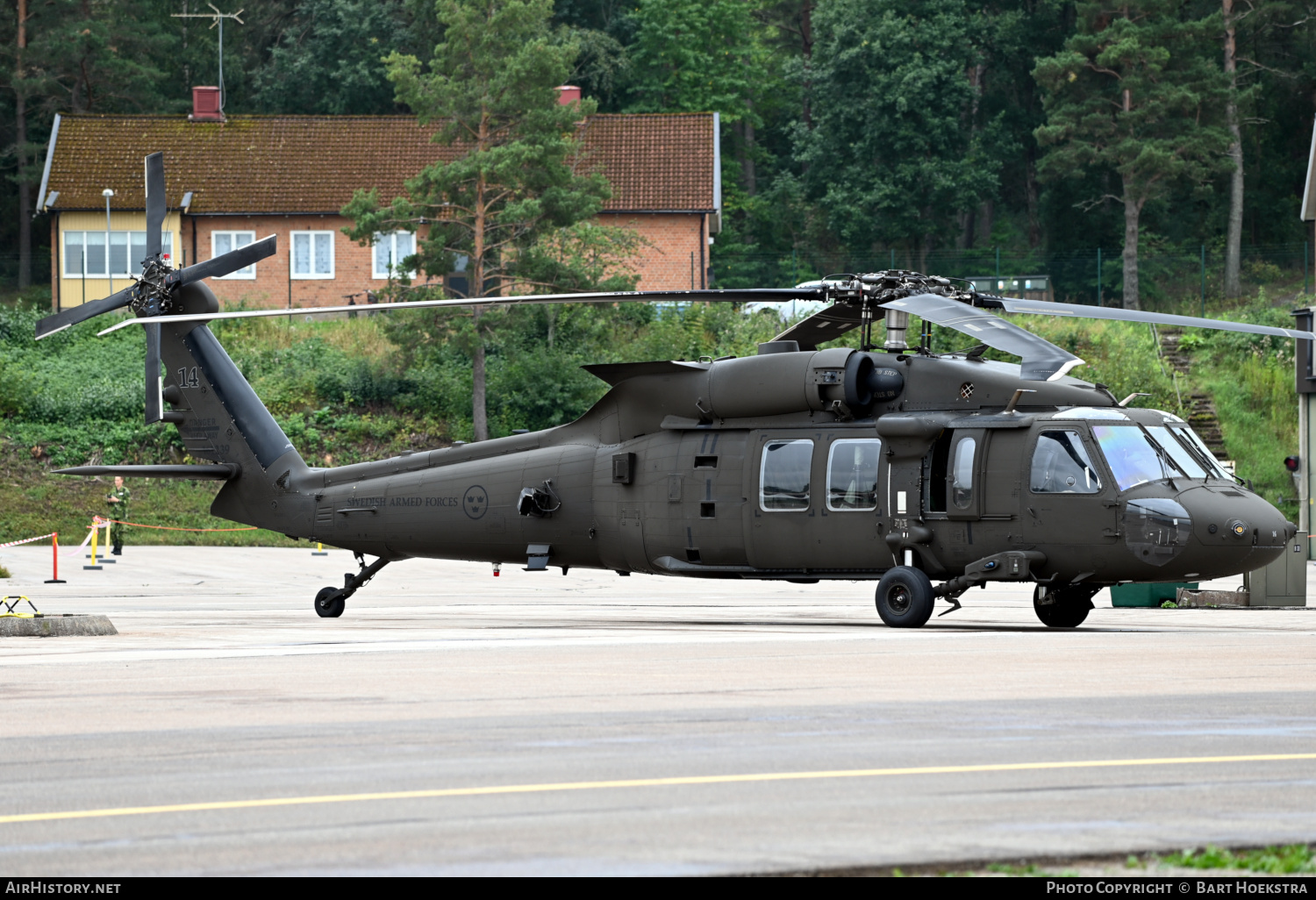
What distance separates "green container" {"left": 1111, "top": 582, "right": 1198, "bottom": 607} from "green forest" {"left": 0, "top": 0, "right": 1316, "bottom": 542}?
67.6 feet

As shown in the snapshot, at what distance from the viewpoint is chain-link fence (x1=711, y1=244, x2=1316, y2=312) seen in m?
63.2

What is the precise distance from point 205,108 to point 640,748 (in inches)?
2239

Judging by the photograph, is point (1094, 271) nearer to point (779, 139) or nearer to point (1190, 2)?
point (1190, 2)

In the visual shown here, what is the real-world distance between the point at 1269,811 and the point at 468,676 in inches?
244

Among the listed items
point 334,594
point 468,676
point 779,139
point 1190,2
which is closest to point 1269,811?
point 468,676

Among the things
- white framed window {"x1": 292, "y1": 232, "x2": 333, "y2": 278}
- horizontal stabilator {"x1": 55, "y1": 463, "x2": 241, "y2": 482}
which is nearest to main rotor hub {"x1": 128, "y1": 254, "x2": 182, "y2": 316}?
horizontal stabilator {"x1": 55, "y1": 463, "x2": 241, "y2": 482}

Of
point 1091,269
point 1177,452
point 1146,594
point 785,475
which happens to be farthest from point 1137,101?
point 785,475

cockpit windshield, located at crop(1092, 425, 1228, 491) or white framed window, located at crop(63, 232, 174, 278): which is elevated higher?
white framed window, located at crop(63, 232, 174, 278)

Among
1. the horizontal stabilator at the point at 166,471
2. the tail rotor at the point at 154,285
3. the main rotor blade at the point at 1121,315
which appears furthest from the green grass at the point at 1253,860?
the tail rotor at the point at 154,285

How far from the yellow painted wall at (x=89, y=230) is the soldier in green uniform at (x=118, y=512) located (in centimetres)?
2209

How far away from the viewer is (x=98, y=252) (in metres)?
57.7

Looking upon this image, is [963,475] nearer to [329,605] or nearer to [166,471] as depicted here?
[329,605]

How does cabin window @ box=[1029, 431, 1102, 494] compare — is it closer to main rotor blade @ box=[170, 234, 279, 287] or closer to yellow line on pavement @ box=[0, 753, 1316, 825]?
yellow line on pavement @ box=[0, 753, 1316, 825]

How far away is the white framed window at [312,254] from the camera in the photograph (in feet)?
187
